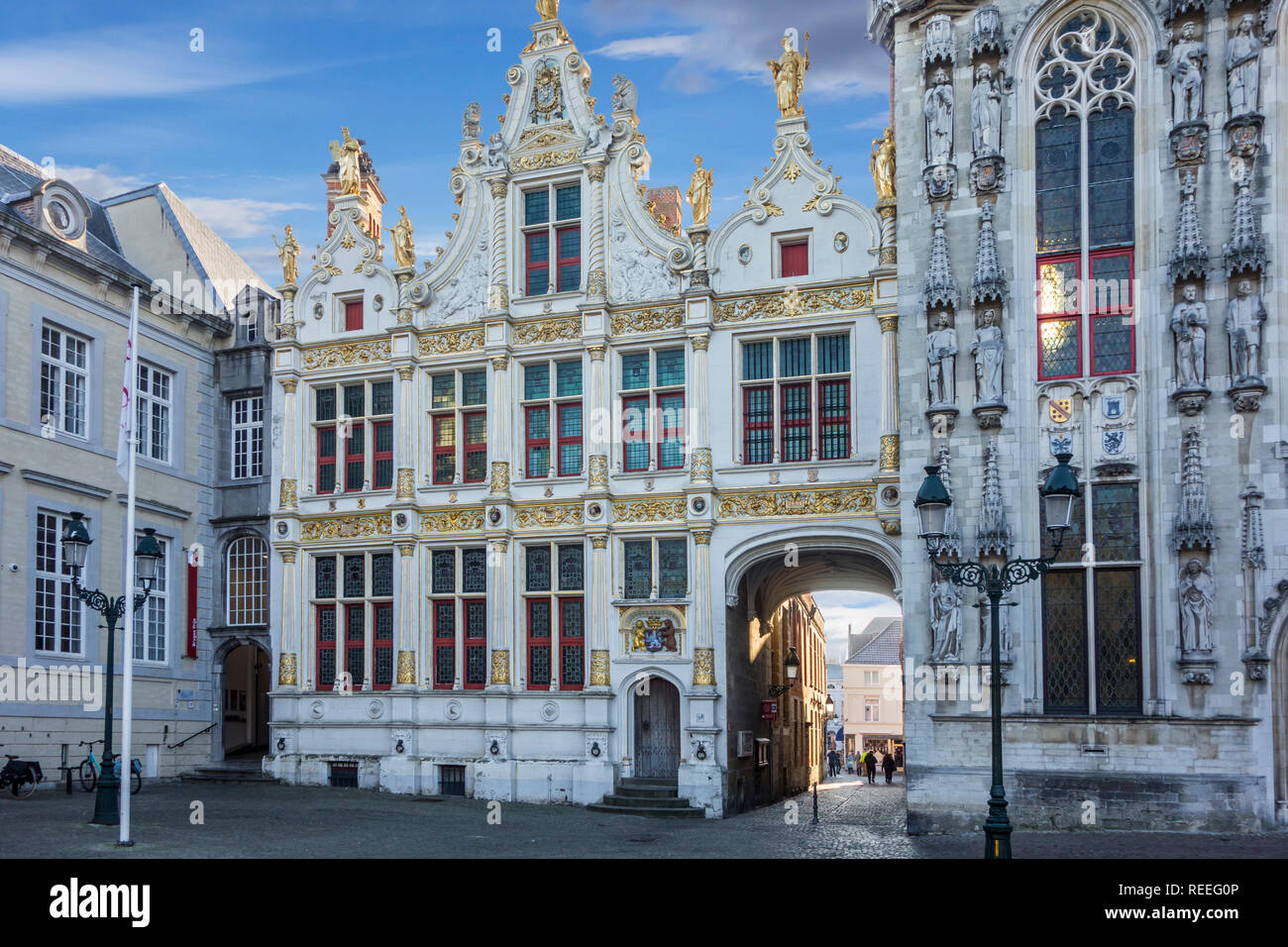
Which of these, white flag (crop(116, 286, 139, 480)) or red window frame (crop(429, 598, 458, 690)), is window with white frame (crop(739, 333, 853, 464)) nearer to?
red window frame (crop(429, 598, 458, 690))

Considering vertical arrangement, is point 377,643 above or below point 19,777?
above

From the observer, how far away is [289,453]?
31.0 meters

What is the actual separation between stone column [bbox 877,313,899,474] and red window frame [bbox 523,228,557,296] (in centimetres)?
778

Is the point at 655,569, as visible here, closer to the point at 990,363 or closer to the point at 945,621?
the point at 945,621

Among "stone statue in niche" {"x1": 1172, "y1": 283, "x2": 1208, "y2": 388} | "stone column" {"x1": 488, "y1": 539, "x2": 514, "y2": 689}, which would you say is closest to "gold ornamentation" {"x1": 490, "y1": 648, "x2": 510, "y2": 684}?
"stone column" {"x1": 488, "y1": 539, "x2": 514, "y2": 689}

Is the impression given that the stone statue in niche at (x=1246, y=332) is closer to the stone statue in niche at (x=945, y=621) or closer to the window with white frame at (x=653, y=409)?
the stone statue in niche at (x=945, y=621)

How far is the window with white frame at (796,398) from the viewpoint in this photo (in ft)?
88.3

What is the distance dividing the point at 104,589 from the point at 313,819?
9.52m

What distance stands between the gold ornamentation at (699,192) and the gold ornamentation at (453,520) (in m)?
8.07

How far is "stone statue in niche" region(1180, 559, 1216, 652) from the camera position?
21031mm

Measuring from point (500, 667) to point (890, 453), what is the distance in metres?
9.53

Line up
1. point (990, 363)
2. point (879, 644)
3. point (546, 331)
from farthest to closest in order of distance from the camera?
1. point (879, 644)
2. point (546, 331)
3. point (990, 363)

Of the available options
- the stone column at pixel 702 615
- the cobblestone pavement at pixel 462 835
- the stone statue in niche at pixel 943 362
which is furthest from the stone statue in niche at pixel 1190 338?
the stone column at pixel 702 615

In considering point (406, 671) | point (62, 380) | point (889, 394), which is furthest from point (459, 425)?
point (889, 394)
